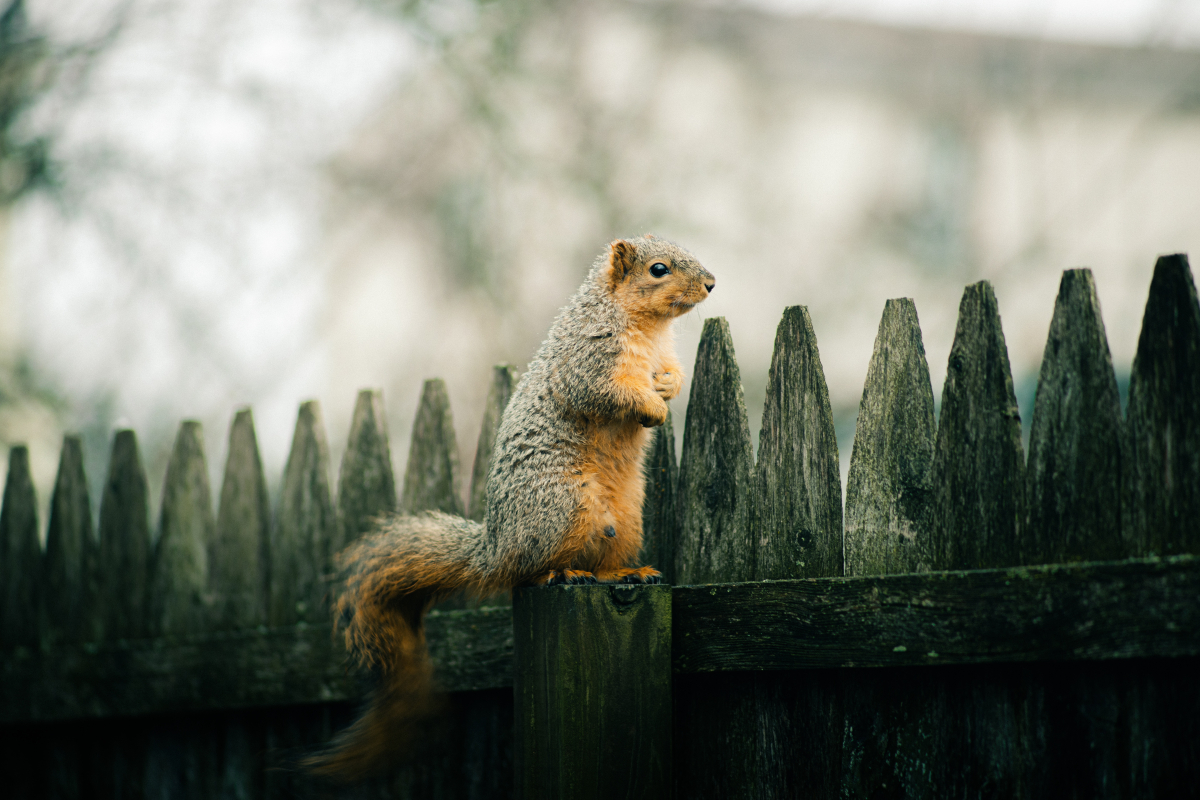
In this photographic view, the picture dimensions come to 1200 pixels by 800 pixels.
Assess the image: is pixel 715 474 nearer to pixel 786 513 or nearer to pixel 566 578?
pixel 786 513

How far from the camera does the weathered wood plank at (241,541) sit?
8.69ft

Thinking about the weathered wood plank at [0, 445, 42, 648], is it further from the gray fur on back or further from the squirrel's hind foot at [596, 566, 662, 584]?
the squirrel's hind foot at [596, 566, 662, 584]

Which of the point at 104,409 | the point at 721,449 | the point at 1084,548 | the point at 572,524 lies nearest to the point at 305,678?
the point at 572,524

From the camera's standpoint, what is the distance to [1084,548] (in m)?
1.62

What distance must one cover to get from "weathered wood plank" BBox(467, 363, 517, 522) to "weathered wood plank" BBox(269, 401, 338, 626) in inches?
17.9

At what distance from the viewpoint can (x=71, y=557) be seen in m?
2.98

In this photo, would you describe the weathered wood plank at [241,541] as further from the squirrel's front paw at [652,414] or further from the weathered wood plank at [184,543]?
the squirrel's front paw at [652,414]

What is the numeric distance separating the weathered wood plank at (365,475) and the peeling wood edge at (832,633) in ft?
1.03

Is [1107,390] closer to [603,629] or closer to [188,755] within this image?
[603,629]

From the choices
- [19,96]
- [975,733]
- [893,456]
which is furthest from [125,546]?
[19,96]

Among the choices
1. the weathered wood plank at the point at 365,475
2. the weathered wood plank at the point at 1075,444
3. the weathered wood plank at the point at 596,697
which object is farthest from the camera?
the weathered wood plank at the point at 365,475

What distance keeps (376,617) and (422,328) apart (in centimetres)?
514

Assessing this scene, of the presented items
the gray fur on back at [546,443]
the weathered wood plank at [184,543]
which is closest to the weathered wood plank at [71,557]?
the weathered wood plank at [184,543]

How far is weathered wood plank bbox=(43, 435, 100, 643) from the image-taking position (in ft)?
9.62
